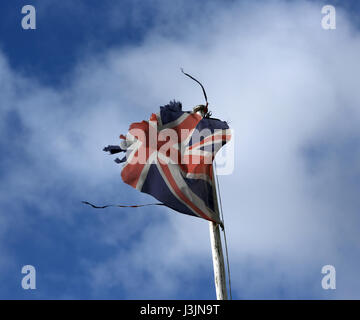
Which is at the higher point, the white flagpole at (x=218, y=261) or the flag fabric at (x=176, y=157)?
the flag fabric at (x=176, y=157)

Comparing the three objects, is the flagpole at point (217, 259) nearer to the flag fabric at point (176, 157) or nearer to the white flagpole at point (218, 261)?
the white flagpole at point (218, 261)

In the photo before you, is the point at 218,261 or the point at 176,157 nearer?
the point at 218,261

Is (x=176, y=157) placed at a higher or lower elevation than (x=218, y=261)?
higher

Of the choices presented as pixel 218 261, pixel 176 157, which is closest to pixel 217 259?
pixel 218 261

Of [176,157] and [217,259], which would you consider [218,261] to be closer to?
[217,259]

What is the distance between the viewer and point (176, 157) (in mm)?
14414

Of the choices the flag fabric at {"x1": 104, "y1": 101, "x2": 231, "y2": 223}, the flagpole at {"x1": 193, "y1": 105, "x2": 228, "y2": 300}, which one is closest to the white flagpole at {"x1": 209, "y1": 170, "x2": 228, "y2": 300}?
the flagpole at {"x1": 193, "y1": 105, "x2": 228, "y2": 300}

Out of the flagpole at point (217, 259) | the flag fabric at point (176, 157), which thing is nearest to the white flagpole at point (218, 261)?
the flagpole at point (217, 259)

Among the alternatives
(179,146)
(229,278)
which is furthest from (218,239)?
(179,146)

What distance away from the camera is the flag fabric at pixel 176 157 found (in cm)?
1343
